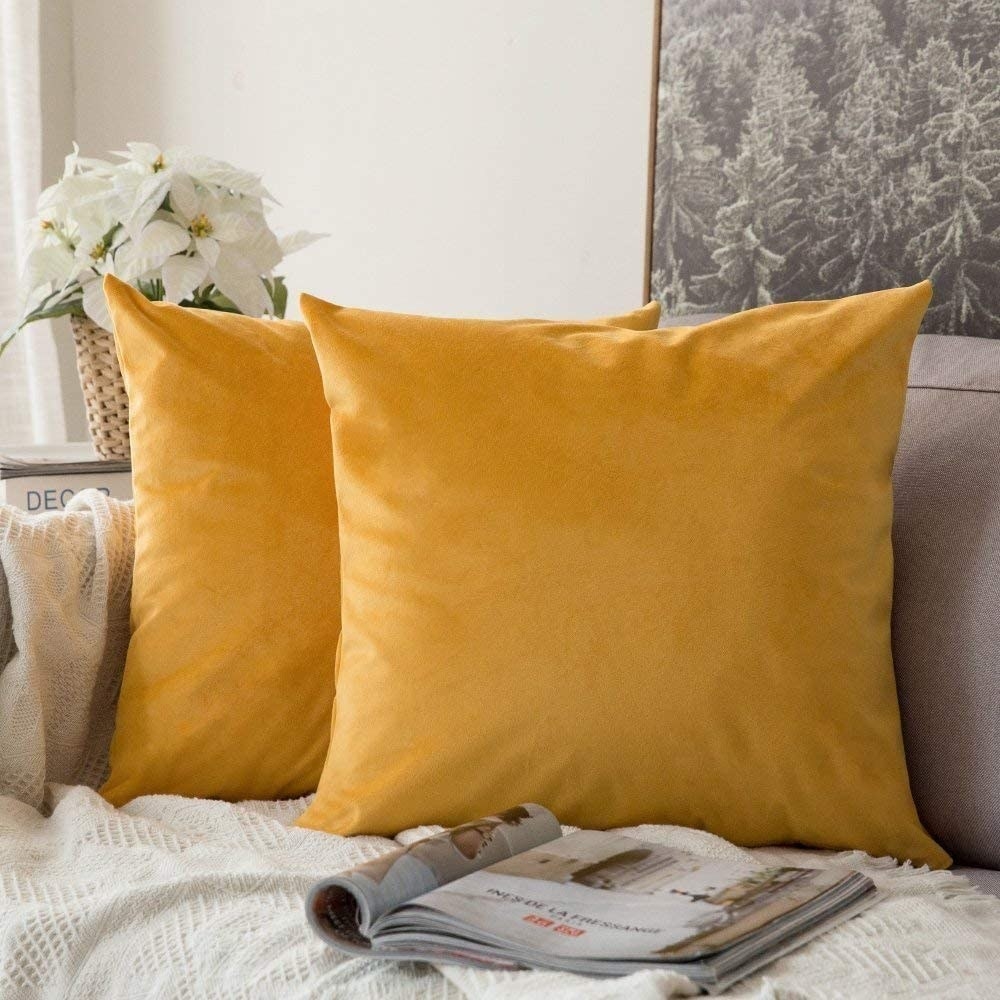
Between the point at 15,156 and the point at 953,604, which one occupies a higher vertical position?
the point at 15,156

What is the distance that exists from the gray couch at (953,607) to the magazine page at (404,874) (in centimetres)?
40

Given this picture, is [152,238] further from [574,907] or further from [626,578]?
[574,907]

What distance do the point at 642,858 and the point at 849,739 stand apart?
247mm

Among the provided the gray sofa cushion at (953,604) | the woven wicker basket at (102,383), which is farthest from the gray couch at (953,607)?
the woven wicker basket at (102,383)

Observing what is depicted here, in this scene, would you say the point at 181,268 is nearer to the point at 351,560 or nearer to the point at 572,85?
the point at 351,560

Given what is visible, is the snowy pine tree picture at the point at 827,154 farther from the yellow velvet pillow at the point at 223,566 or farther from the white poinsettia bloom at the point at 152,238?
the yellow velvet pillow at the point at 223,566

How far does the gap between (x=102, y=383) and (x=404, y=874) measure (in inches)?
39.0

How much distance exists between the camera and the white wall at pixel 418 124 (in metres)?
1.97

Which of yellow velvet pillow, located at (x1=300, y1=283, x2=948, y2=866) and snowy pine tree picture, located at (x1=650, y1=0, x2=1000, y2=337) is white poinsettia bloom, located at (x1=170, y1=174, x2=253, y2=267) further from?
snowy pine tree picture, located at (x1=650, y1=0, x2=1000, y2=337)

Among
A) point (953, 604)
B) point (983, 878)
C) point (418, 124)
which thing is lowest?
point (983, 878)

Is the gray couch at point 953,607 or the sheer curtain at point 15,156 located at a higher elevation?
the sheer curtain at point 15,156

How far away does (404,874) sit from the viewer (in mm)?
842

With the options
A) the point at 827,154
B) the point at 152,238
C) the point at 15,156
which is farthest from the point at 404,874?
the point at 15,156

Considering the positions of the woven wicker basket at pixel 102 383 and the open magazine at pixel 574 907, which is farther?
the woven wicker basket at pixel 102 383
